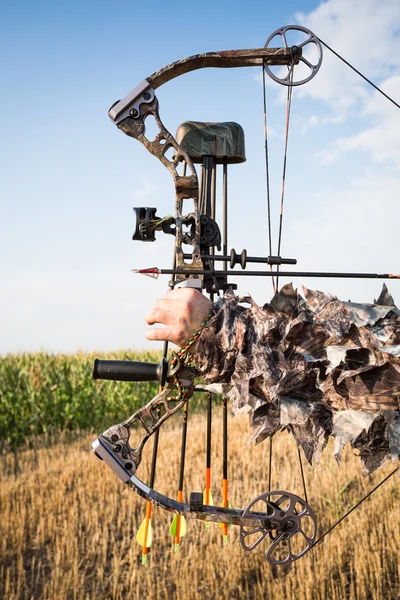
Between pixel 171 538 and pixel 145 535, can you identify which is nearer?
pixel 145 535

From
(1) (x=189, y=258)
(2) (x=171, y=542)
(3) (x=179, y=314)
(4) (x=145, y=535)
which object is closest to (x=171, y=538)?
(2) (x=171, y=542)

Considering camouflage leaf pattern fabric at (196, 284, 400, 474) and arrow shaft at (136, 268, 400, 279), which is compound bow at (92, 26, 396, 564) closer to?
arrow shaft at (136, 268, 400, 279)

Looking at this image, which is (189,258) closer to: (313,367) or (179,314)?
(179,314)

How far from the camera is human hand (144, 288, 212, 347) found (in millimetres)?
1913

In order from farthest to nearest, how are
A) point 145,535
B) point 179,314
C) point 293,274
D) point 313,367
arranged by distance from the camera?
1. point 145,535
2. point 293,274
3. point 179,314
4. point 313,367

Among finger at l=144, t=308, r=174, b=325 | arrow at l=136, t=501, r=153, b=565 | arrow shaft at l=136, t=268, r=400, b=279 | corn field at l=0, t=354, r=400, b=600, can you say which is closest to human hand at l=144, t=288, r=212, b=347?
finger at l=144, t=308, r=174, b=325

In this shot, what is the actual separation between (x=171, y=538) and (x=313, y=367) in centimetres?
391

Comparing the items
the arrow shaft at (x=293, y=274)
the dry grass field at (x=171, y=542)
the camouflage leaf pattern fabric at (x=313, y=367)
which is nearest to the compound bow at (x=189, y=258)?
the arrow shaft at (x=293, y=274)

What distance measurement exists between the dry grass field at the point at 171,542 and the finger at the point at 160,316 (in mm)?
2890

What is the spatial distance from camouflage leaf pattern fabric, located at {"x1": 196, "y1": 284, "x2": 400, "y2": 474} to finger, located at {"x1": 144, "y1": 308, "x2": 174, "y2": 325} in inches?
5.5

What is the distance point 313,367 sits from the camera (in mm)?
1771

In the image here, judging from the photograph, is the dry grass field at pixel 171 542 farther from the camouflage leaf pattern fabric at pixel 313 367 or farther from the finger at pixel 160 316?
the finger at pixel 160 316

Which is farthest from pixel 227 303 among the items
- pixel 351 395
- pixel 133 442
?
pixel 133 442

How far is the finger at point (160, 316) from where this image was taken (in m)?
1.93
